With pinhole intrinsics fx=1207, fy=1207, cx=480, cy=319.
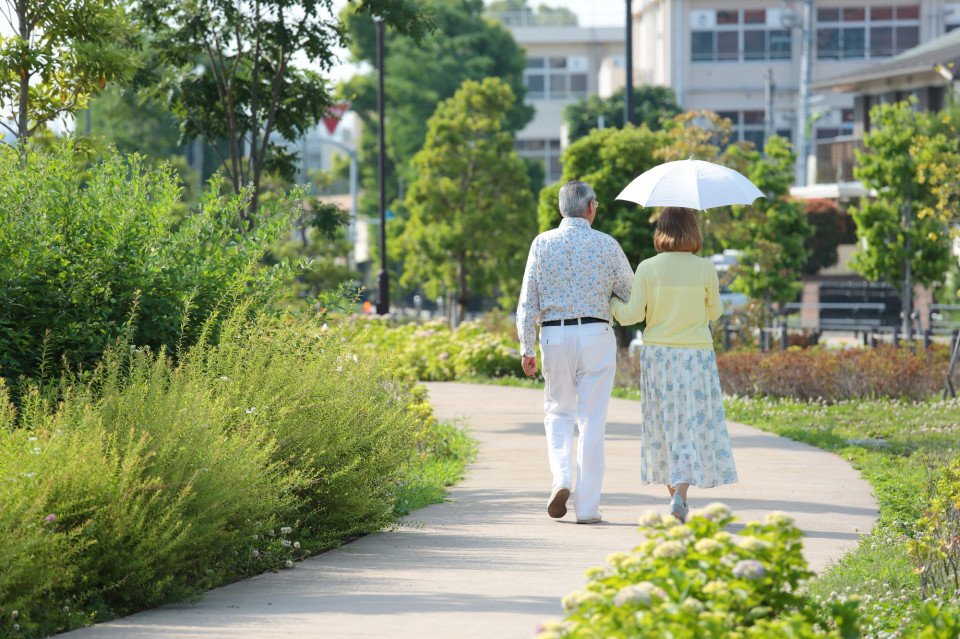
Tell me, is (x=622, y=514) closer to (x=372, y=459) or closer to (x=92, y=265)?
(x=372, y=459)

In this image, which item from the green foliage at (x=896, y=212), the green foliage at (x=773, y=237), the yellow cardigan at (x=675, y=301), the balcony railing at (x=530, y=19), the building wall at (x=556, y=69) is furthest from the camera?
the balcony railing at (x=530, y=19)

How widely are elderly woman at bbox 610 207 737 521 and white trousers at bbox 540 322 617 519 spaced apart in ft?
0.71

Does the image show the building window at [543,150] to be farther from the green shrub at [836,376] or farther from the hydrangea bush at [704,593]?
the hydrangea bush at [704,593]

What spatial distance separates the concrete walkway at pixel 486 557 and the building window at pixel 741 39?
50.8 metres

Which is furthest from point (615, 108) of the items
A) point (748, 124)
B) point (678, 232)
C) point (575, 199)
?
point (678, 232)

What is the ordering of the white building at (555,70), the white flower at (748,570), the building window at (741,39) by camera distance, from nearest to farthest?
the white flower at (748,570) → the building window at (741,39) → the white building at (555,70)

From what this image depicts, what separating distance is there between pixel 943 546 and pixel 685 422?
1781 millimetres

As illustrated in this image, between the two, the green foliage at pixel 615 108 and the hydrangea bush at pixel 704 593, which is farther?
the green foliage at pixel 615 108

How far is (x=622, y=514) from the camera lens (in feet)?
23.4

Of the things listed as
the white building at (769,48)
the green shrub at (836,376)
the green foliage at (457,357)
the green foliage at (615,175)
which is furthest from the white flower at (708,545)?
the white building at (769,48)

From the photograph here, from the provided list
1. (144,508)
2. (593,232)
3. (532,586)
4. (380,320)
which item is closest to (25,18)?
(593,232)

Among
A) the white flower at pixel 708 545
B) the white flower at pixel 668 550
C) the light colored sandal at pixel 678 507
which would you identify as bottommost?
the light colored sandal at pixel 678 507

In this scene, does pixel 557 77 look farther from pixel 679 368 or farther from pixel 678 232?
pixel 679 368

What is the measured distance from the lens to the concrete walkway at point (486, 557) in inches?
179
